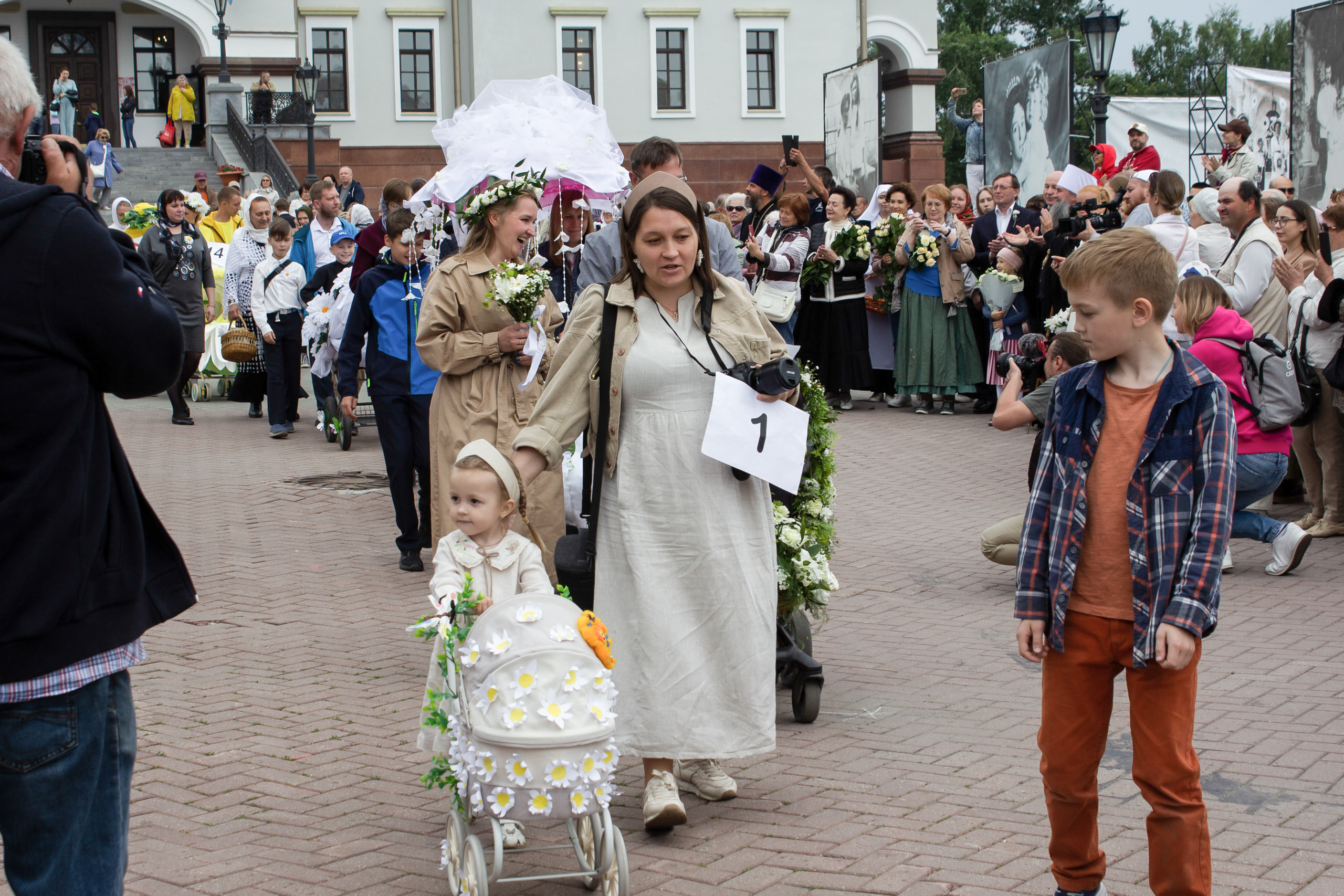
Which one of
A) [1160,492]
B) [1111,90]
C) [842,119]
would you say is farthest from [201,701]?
A: [1111,90]

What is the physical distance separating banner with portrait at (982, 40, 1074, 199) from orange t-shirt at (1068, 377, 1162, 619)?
14665mm

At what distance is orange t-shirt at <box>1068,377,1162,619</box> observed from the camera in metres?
3.49

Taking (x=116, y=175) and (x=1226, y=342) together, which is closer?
(x=1226, y=342)

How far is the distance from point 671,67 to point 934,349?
102 ft

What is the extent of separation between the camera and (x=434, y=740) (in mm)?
4207

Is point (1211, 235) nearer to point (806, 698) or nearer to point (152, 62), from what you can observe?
point (806, 698)

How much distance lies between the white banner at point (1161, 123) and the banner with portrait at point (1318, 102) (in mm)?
14579

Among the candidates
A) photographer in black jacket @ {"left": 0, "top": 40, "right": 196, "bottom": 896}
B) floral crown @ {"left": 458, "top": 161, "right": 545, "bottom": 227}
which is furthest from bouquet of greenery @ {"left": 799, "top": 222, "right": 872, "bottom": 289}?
photographer in black jacket @ {"left": 0, "top": 40, "right": 196, "bottom": 896}

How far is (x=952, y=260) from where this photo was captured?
47.9 ft

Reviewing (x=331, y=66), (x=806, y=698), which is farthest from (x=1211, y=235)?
(x=331, y=66)

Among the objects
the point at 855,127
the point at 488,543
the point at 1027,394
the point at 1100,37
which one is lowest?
the point at 488,543

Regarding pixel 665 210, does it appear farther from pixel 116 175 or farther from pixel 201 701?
pixel 116 175

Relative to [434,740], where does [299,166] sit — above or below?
above

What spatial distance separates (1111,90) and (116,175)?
2756 inches
